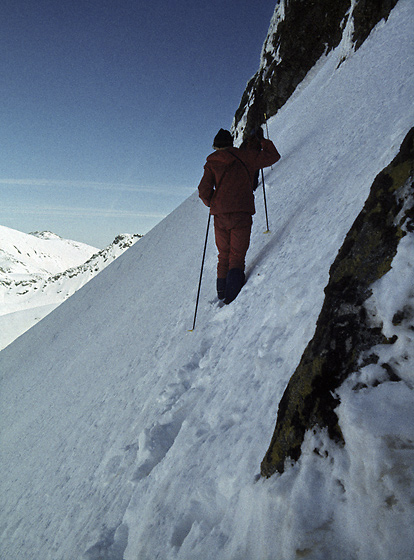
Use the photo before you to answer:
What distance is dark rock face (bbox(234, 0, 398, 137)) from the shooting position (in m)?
15.9

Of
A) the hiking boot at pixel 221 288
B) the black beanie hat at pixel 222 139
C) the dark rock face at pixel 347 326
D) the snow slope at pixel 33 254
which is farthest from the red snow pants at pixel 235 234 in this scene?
the snow slope at pixel 33 254

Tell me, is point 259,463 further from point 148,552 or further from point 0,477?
point 0,477

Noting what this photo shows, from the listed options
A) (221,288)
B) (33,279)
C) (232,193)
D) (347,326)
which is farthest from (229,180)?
(33,279)

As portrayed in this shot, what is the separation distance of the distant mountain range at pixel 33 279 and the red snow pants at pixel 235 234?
23.3 meters

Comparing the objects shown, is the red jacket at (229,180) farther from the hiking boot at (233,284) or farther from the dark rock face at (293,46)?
the dark rock face at (293,46)

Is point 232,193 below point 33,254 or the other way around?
below

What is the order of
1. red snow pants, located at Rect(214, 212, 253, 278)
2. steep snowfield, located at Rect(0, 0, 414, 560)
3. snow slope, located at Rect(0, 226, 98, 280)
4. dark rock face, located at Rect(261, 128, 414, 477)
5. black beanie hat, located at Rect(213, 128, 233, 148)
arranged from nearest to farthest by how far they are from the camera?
steep snowfield, located at Rect(0, 0, 414, 560), dark rock face, located at Rect(261, 128, 414, 477), black beanie hat, located at Rect(213, 128, 233, 148), red snow pants, located at Rect(214, 212, 253, 278), snow slope, located at Rect(0, 226, 98, 280)

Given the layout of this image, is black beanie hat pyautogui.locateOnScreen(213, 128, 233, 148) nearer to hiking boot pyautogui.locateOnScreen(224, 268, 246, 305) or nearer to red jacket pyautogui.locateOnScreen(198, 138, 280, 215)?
red jacket pyautogui.locateOnScreen(198, 138, 280, 215)

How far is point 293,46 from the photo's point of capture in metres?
18.8

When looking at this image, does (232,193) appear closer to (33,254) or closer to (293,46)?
(293,46)

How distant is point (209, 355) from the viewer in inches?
116

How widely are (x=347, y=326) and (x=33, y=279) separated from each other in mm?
60161

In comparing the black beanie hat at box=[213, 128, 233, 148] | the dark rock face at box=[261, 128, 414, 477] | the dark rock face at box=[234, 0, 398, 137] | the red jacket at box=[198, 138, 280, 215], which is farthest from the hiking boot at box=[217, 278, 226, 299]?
the dark rock face at box=[234, 0, 398, 137]

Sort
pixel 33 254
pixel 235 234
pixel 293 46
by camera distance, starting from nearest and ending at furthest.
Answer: pixel 235 234
pixel 293 46
pixel 33 254
